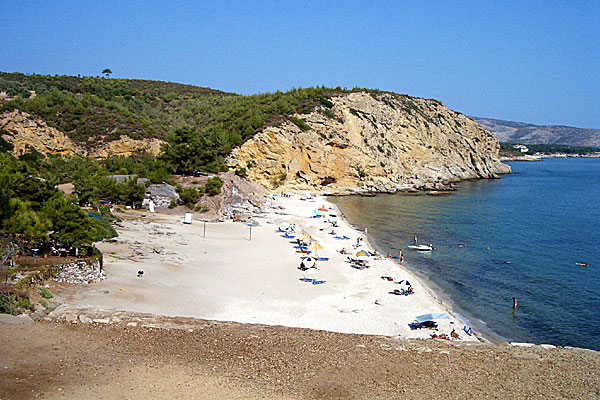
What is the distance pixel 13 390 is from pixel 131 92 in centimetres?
7502

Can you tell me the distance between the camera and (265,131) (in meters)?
55.4

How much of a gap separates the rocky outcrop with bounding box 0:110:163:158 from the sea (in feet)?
76.0

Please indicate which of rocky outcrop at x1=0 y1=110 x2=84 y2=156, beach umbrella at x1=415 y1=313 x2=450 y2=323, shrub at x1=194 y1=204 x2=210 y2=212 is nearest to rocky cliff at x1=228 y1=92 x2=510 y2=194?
shrub at x1=194 y1=204 x2=210 y2=212

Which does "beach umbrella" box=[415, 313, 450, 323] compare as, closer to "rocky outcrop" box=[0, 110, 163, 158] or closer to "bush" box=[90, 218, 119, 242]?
"bush" box=[90, 218, 119, 242]

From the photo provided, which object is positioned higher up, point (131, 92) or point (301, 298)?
point (131, 92)

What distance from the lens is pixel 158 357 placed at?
10617 millimetres

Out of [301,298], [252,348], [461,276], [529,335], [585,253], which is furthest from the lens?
[585,253]

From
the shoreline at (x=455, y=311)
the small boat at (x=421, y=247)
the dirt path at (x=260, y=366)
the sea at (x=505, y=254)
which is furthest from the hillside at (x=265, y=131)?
the dirt path at (x=260, y=366)

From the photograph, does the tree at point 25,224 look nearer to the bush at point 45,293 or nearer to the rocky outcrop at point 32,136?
the bush at point 45,293

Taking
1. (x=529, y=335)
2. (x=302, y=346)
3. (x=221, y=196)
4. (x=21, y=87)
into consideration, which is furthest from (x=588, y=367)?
(x=21, y=87)

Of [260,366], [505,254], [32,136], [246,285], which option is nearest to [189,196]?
[246,285]

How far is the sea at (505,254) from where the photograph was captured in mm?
18625

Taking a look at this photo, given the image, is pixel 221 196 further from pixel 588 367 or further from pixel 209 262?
pixel 588 367

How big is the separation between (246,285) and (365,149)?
46230 millimetres
